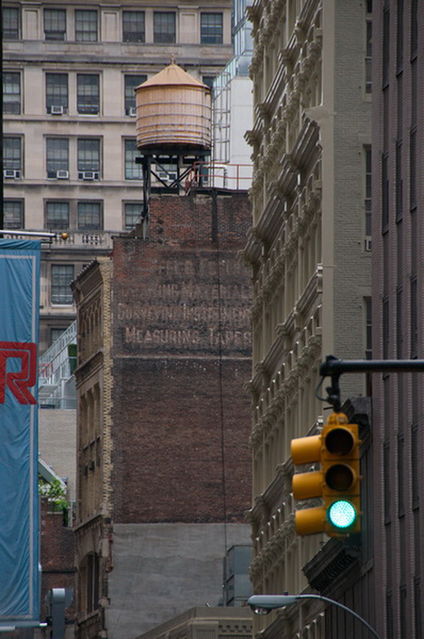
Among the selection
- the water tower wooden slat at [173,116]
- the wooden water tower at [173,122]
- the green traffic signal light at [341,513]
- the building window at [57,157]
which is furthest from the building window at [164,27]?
the green traffic signal light at [341,513]

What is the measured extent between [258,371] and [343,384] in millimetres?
15853

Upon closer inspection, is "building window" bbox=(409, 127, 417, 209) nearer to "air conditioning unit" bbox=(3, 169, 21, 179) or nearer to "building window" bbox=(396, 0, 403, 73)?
"building window" bbox=(396, 0, 403, 73)

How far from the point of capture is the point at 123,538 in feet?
286

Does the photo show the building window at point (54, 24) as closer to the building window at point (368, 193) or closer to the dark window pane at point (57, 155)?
the dark window pane at point (57, 155)

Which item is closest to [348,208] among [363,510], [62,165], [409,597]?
[363,510]

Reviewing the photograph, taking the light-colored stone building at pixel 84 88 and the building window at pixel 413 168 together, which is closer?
the building window at pixel 413 168

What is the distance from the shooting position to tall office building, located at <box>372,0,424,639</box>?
4322 cm

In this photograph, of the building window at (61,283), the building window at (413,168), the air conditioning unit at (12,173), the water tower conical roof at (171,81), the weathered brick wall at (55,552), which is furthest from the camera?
the air conditioning unit at (12,173)

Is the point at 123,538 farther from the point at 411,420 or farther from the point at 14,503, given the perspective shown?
the point at 411,420

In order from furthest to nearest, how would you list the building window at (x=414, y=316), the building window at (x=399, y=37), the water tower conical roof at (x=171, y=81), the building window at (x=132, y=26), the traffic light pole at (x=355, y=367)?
1. the building window at (x=132, y=26)
2. the water tower conical roof at (x=171, y=81)
3. the building window at (x=399, y=37)
4. the building window at (x=414, y=316)
5. the traffic light pole at (x=355, y=367)

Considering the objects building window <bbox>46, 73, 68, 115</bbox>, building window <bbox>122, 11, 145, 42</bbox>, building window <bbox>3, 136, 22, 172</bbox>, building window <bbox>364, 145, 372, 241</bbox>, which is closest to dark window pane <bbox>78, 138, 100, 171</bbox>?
building window <bbox>46, 73, 68, 115</bbox>

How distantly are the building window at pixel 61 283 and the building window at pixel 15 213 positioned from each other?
16.0ft

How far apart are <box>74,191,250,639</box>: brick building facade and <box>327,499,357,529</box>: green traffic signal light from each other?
68666 millimetres

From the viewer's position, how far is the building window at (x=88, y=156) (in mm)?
156875
